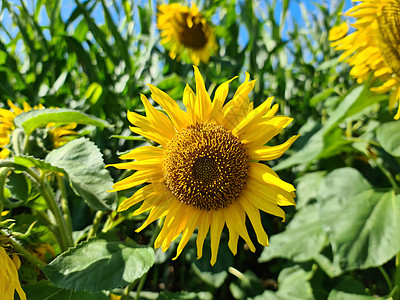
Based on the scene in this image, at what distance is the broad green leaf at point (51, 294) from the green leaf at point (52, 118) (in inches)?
A: 12.9

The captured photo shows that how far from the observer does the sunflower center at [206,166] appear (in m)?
0.73

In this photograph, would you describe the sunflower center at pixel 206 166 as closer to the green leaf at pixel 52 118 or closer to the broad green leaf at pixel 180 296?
the green leaf at pixel 52 118

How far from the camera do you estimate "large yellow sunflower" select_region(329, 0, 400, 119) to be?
89cm

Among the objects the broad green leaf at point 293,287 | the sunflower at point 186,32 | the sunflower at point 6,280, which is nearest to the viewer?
the sunflower at point 6,280

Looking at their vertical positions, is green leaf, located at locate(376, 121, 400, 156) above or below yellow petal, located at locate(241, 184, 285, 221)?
below

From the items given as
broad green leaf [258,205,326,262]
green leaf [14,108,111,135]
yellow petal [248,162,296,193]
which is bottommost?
broad green leaf [258,205,326,262]

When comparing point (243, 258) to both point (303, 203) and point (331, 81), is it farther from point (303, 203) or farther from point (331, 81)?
point (331, 81)

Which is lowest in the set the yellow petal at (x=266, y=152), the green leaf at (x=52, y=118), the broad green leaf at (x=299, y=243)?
the broad green leaf at (x=299, y=243)

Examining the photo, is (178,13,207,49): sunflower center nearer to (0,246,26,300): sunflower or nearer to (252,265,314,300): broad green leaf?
(252,265,314,300): broad green leaf

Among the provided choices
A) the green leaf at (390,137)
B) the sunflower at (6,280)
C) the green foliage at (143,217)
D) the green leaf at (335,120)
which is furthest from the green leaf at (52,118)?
the green leaf at (390,137)

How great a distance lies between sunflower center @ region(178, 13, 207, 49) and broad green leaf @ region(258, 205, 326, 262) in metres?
1.00

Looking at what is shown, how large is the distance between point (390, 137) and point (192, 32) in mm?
1045

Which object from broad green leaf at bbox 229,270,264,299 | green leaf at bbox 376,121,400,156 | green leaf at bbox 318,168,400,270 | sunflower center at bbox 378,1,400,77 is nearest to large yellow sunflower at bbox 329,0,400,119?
sunflower center at bbox 378,1,400,77

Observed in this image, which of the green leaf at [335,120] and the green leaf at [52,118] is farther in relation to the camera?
the green leaf at [335,120]
